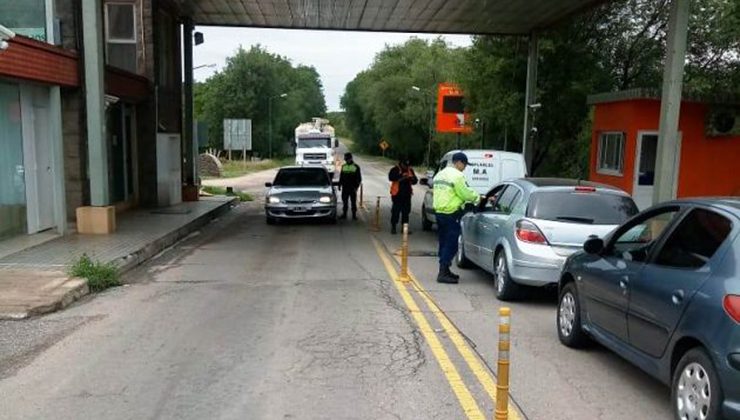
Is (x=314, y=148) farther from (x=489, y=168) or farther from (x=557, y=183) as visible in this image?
(x=557, y=183)

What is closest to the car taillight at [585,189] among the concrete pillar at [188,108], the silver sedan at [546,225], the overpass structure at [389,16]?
the silver sedan at [546,225]

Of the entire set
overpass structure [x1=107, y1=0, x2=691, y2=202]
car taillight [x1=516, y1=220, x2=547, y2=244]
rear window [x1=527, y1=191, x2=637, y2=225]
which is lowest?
car taillight [x1=516, y1=220, x2=547, y2=244]

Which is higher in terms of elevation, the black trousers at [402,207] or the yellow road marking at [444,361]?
the black trousers at [402,207]

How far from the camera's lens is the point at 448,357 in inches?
245

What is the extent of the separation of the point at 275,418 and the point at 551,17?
61.5 ft

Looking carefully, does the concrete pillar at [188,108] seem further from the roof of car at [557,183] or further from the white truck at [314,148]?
the roof of car at [557,183]

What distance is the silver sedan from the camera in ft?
26.7

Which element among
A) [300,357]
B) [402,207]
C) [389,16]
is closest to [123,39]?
[389,16]

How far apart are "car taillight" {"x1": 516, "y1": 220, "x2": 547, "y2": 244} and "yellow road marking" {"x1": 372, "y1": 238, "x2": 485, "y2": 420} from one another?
1548mm

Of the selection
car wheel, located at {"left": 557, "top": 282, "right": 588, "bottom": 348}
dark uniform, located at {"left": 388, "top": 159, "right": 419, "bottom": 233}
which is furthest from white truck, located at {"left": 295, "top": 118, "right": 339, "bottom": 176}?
car wheel, located at {"left": 557, "top": 282, "right": 588, "bottom": 348}

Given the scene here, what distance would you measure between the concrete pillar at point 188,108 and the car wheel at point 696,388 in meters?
20.9

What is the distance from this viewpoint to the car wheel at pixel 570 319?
6.44 metres

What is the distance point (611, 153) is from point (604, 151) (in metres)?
0.45

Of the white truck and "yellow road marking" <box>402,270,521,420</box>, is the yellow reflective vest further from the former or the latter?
the white truck
